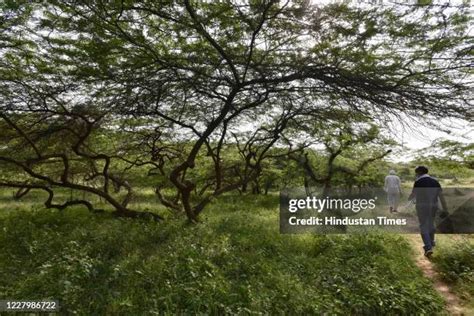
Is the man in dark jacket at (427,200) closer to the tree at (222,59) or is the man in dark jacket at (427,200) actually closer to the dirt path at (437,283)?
the dirt path at (437,283)

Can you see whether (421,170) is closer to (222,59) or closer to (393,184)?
(393,184)

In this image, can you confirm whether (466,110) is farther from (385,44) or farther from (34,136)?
(34,136)

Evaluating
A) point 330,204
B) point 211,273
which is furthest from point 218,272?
point 330,204

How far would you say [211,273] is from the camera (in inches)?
186

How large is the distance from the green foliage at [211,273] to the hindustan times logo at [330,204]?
275 cm

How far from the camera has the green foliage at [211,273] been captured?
3967mm

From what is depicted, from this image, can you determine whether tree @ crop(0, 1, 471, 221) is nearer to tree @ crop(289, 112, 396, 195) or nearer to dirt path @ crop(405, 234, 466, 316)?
tree @ crop(289, 112, 396, 195)

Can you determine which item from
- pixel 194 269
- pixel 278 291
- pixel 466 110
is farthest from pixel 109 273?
pixel 466 110

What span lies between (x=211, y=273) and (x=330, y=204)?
27.9 feet

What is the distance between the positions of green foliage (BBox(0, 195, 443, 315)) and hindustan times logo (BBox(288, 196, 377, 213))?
2.75m

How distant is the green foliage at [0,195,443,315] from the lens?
3967 mm

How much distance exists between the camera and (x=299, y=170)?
55.5 ft

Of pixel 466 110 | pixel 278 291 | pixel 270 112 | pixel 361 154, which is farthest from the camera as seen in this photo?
pixel 361 154

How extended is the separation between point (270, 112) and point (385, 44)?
4918 mm
